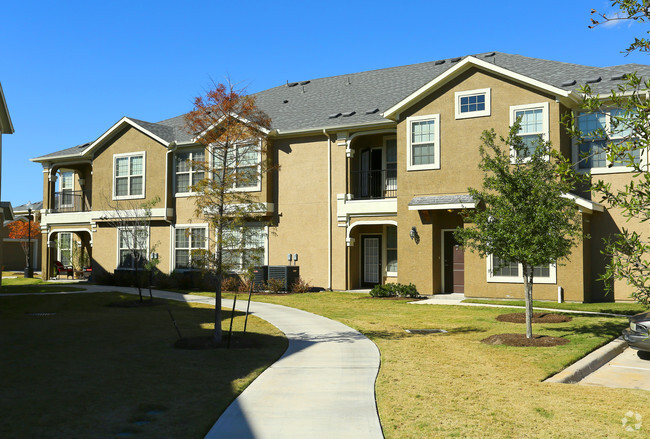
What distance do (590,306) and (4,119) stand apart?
1998 centimetres

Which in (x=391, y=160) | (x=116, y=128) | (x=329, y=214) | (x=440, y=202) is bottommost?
(x=329, y=214)

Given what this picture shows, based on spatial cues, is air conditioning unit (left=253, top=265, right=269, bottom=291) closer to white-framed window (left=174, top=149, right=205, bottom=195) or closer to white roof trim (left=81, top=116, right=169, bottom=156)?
white-framed window (left=174, top=149, right=205, bottom=195)

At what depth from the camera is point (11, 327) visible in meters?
13.2

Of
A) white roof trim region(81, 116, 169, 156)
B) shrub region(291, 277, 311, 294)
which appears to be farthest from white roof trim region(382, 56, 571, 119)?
white roof trim region(81, 116, 169, 156)

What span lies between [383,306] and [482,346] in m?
6.99

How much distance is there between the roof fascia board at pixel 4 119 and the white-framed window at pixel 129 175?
7699 millimetres

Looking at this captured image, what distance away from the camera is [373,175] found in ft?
80.5

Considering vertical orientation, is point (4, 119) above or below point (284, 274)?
above

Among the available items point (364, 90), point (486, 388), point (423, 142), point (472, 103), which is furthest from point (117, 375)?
point (364, 90)

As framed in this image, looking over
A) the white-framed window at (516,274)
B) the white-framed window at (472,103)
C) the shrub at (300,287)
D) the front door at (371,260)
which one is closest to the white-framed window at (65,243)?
the shrub at (300,287)

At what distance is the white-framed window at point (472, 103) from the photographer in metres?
19.8

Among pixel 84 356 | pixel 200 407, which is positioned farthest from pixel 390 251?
pixel 200 407

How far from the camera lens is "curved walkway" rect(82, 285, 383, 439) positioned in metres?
6.08

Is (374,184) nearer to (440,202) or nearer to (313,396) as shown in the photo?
(440,202)
